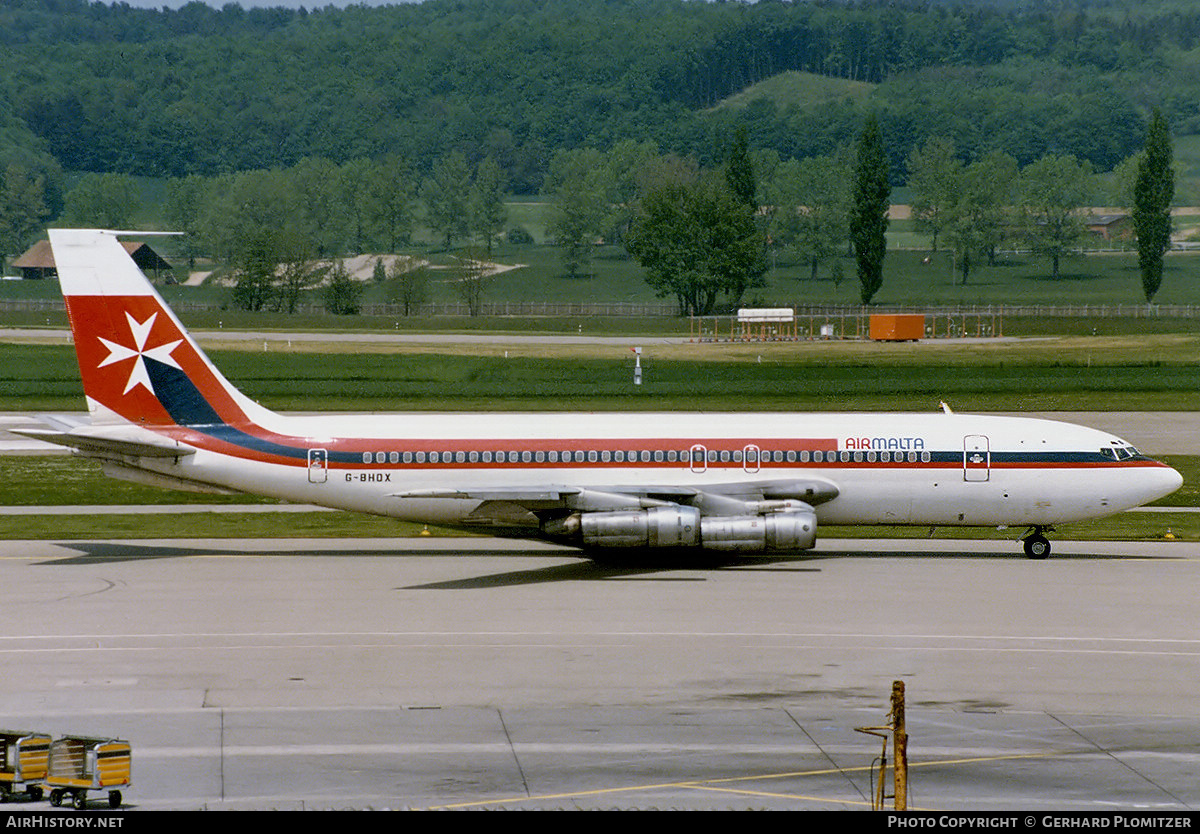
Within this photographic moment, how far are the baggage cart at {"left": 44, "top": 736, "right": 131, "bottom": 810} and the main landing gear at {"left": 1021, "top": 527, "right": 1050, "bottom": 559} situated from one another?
2767 cm

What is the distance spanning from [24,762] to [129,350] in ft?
74.6

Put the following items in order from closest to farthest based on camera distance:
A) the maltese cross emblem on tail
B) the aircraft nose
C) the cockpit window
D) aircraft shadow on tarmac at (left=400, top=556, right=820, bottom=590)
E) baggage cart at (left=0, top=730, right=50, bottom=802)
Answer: baggage cart at (left=0, top=730, right=50, bottom=802) < aircraft shadow on tarmac at (left=400, top=556, right=820, bottom=590) < the maltese cross emblem on tail < the aircraft nose < the cockpit window

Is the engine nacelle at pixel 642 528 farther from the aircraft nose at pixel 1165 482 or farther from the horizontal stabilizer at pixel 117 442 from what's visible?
the aircraft nose at pixel 1165 482

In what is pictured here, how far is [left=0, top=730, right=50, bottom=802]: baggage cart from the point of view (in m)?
18.8

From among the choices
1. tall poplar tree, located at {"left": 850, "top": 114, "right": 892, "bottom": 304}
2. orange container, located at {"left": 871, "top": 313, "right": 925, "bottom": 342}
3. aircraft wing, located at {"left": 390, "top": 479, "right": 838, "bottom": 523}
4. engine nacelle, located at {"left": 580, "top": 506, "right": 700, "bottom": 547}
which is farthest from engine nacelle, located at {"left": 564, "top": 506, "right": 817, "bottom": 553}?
tall poplar tree, located at {"left": 850, "top": 114, "right": 892, "bottom": 304}

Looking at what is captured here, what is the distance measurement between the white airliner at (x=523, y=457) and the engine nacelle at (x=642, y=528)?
144 centimetres

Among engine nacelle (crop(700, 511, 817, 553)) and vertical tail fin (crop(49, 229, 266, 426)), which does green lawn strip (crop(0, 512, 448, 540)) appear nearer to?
vertical tail fin (crop(49, 229, 266, 426))

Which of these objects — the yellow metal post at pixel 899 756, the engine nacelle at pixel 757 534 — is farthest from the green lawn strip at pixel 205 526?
the yellow metal post at pixel 899 756

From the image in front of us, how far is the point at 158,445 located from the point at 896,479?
18.6 metres

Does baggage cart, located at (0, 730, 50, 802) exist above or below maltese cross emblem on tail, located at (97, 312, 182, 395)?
below

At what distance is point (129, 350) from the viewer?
40219mm

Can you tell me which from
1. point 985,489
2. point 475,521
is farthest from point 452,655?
point 985,489

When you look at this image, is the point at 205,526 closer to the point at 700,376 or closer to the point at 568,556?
the point at 568,556

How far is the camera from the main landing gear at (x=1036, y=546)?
41000 mm
